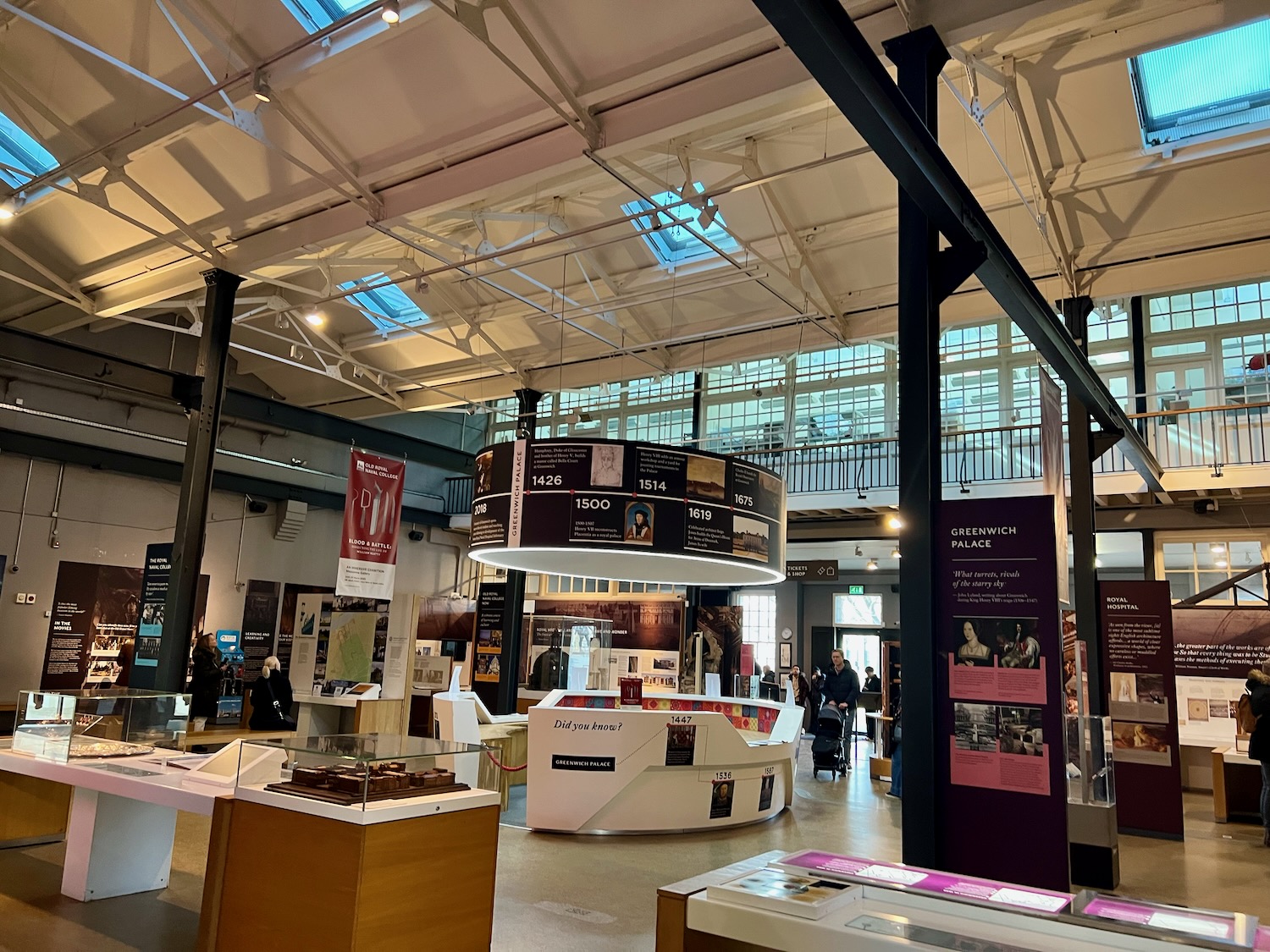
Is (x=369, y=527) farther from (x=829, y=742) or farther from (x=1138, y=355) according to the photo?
(x=1138, y=355)

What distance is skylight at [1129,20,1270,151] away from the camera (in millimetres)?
7008

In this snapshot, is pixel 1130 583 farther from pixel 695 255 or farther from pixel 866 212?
pixel 695 255

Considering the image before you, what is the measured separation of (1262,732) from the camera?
26.9 feet

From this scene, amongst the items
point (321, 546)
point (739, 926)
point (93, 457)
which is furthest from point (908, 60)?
point (321, 546)

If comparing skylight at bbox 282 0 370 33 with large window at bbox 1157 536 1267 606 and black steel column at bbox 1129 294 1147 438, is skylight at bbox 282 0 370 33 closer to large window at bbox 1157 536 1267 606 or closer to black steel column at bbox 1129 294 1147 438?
black steel column at bbox 1129 294 1147 438

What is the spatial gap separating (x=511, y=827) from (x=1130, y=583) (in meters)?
6.11

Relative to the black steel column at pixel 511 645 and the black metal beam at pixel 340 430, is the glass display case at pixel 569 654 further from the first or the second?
the black metal beam at pixel 340 430

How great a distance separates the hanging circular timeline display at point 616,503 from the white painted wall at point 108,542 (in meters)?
8.93

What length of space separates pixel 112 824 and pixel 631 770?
12.9 feet

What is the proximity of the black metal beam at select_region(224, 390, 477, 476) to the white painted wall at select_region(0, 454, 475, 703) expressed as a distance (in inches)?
70.9

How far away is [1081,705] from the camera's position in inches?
246

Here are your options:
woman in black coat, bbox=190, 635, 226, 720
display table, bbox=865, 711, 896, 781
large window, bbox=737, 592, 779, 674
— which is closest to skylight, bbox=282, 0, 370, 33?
woman in black coat, bbox=190, 635, 226, 720

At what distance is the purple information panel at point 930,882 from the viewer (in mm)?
2576

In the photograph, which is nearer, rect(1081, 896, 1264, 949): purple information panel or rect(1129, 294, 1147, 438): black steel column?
rect(1081, 896, 1264, 949): purple information panel
